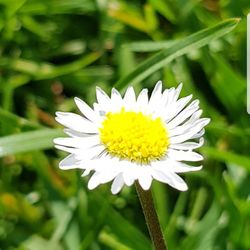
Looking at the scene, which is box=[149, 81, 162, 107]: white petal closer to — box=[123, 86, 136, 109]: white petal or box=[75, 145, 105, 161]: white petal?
box=[123, 86, 136, 109]: white petal

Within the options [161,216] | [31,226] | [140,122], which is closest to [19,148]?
[31,226]

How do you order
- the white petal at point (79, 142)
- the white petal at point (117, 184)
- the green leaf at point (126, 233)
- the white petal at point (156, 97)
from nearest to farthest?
the white petal at point (117, 184)
the white petal at point (79, 142)
the white petal at point (156, 97)
the green leaf at point (126, 233)

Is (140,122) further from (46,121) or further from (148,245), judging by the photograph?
(46,121)

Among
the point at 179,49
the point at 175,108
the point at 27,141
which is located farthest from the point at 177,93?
the point at 27,141

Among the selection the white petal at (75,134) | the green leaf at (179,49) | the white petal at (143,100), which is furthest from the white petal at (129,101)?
the green leaf at (179,49)

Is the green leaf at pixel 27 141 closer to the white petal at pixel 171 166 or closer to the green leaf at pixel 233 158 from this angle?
the green leaf at pixel 233 158

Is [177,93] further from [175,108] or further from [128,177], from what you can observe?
[128,177]
